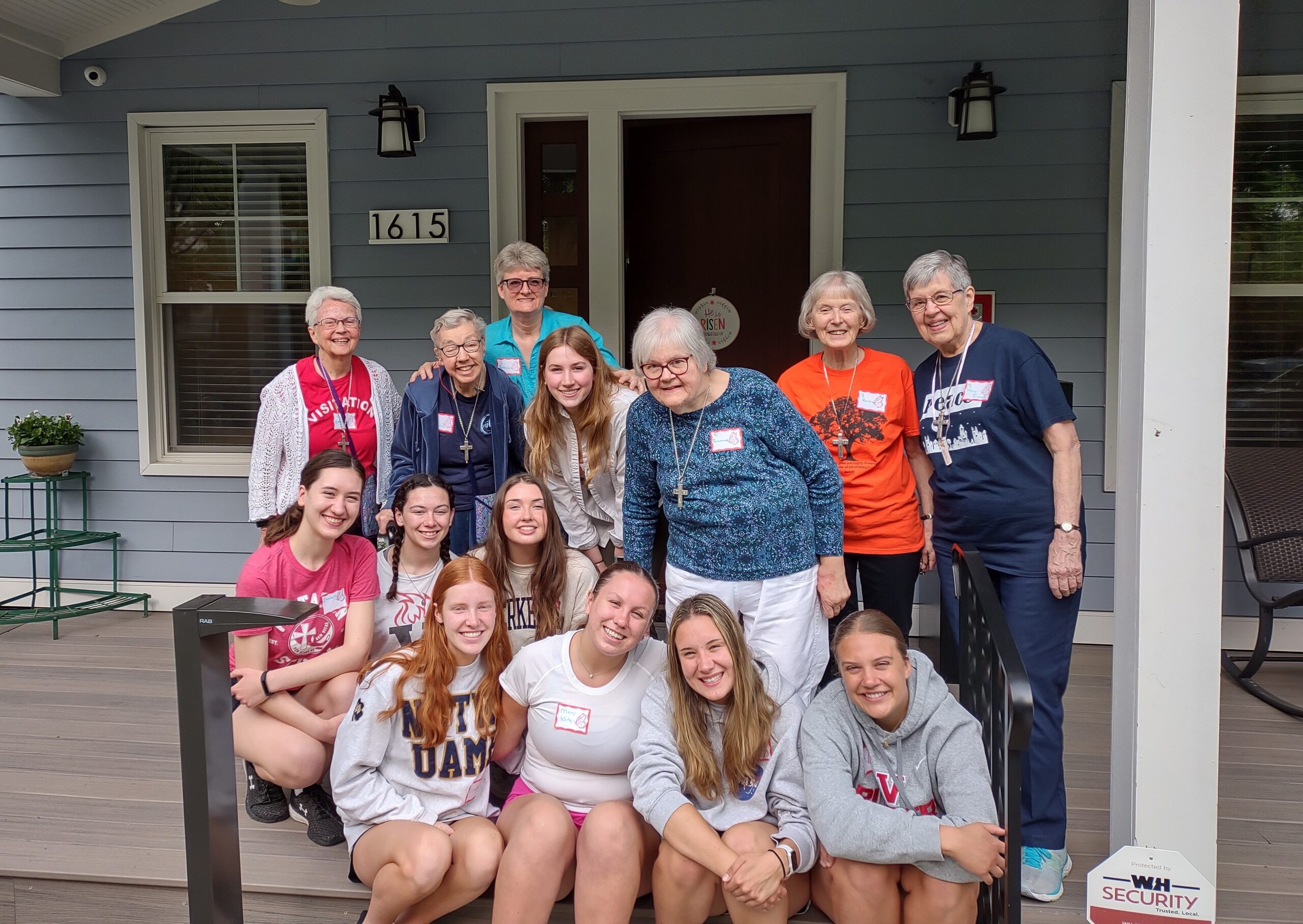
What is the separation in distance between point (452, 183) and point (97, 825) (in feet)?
9.17

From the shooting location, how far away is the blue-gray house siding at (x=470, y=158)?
12.6ft

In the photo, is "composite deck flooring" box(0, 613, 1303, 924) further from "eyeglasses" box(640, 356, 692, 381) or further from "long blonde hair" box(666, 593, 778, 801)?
"eyeglasses" box(640, 356, 692, 381)

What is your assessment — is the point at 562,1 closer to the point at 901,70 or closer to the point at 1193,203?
the point at 901,70

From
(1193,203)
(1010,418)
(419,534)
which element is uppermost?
(1193,203)

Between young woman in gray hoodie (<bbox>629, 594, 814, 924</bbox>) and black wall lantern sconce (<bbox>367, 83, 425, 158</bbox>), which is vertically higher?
black wall lantern sconce (<bbox>367, 83, 425, 158</bbox>)

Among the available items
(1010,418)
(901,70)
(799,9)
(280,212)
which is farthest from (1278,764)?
(280,212)

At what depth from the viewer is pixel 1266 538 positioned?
3463mm

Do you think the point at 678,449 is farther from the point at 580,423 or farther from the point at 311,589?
the point at 311,589

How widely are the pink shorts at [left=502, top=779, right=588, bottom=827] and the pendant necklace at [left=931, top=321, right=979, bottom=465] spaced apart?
1.18 m

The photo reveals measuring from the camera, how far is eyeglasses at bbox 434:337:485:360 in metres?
2.71

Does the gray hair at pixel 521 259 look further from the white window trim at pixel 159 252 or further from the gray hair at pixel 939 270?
the white window trim at pixel 159 252

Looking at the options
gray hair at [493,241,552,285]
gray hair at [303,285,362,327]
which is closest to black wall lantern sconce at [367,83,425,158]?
gray hair at [303,285,362,327]

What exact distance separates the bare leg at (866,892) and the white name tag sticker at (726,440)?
91cm

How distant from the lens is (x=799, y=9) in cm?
389
